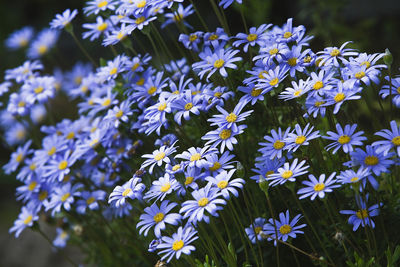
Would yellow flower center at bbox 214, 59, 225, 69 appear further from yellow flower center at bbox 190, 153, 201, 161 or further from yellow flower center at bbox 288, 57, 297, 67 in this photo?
yellow flower center at bbox 190, 153, 201, 161

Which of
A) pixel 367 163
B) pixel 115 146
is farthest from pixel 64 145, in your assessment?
pixel 367 163

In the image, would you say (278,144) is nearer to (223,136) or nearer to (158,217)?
(223,136)

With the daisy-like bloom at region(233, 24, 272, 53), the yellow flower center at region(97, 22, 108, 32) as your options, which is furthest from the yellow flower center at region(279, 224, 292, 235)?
the yellow flower center at region(97, 22, 108, 32)

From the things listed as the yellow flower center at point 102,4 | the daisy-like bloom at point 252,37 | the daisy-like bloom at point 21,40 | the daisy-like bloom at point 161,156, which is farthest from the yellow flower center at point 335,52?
the daisy-like bloom at point 21,40

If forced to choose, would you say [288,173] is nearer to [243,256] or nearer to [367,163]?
[367,163]

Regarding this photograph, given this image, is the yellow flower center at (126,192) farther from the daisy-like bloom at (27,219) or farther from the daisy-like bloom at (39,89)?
the daisy-like bloom at (39,89)

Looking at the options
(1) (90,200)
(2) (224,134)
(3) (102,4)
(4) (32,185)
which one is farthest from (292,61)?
(4) (32,185)
